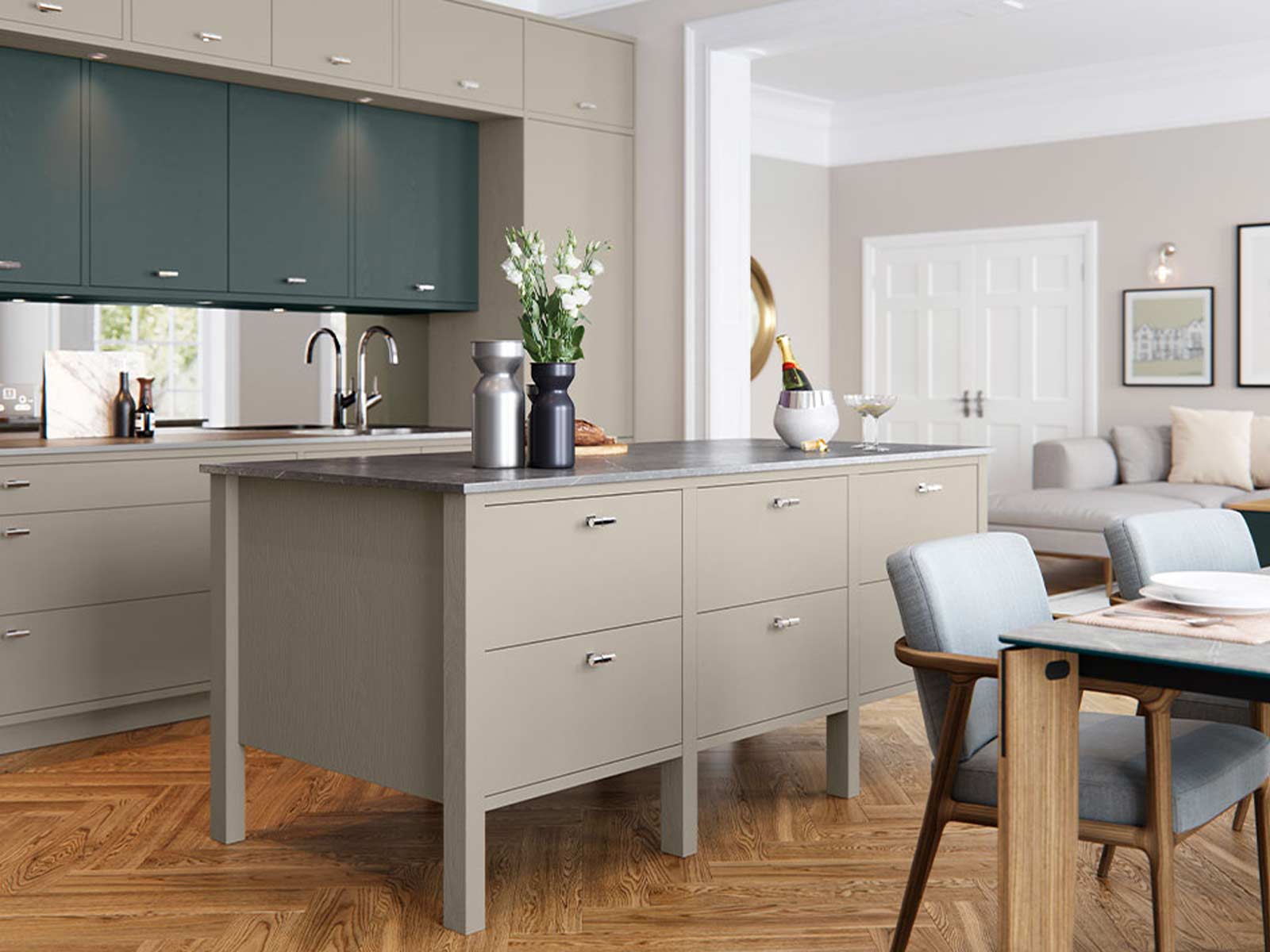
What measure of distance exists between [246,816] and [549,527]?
1.20 metres

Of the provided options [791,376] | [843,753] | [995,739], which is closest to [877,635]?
[843,753]

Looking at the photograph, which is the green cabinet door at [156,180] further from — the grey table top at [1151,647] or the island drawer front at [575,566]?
the grey table top at [1151,647]

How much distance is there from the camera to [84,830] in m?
3.24

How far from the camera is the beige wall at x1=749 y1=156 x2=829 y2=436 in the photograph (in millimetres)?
8664

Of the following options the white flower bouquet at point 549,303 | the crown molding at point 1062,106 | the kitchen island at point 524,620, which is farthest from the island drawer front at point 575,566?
the crown molding at point 1062,106

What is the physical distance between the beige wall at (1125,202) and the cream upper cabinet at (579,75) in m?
3.56

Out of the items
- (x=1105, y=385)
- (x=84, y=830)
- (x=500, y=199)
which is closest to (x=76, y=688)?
(x=84, y=830)

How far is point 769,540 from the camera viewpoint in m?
3.24

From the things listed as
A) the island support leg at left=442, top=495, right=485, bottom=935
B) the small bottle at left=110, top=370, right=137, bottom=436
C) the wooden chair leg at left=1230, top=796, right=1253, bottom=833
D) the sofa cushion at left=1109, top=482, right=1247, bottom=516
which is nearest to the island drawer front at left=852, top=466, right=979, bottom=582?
the wooden chair leg at left=1230, top=796, right=1253, bottom=833

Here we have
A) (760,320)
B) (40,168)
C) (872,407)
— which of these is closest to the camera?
(872,407)

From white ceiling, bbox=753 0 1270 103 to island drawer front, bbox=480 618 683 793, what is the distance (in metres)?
3.79

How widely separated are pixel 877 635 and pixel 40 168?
9.20 ft

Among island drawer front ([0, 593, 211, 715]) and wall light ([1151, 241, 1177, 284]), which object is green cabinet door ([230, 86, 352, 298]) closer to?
island drawer front ([0, 593, 211, 715])

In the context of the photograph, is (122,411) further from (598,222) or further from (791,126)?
(791,126)
